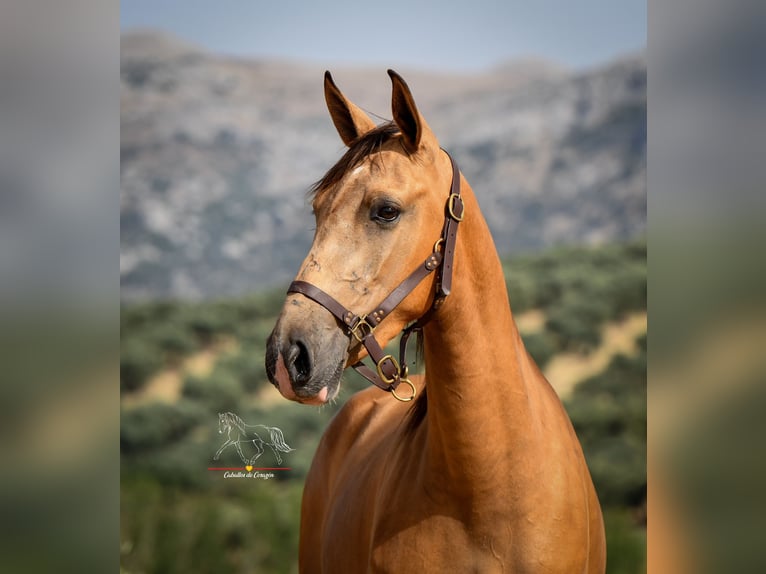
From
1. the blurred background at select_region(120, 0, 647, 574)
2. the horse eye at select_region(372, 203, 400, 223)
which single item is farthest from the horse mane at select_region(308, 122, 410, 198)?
the blurred background at select_region(120, 0, 647, 574)

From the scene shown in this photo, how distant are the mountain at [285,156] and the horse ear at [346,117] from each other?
3124 millimetres

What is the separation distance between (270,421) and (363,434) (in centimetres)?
233

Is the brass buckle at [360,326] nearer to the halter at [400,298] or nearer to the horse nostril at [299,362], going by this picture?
the halter at [400,298]

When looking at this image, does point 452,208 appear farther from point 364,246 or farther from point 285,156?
point 285,156

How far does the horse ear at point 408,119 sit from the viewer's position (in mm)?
2111

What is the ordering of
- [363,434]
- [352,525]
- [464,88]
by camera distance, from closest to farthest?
[352,525] → [363,434] → [464,88]

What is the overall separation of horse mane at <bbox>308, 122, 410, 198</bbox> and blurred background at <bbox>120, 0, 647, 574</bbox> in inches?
113

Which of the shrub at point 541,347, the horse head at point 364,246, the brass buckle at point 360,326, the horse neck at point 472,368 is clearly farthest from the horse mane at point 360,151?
the shrub at point 541,347

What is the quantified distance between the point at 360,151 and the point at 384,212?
23 cm

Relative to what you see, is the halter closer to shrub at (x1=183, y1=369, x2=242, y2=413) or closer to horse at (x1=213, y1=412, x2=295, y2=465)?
horse at (x1=213, y1=412, x2=295, y2=465)

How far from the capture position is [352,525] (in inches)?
107
